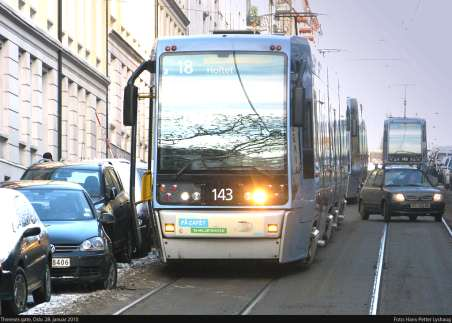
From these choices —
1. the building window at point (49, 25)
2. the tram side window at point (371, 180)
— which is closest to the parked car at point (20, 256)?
the tram side window at point (371, 180)

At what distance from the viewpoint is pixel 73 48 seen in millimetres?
42438

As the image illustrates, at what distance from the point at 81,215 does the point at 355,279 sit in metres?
3.94

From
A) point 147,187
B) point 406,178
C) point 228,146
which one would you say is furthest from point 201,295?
point 406,178

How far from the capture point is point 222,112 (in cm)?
1670

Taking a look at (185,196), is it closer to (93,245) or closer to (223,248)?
(223,248)

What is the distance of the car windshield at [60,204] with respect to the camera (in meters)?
16.3

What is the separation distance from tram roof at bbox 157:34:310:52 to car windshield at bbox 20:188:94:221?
2.43 m

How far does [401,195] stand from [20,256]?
68.2 ft

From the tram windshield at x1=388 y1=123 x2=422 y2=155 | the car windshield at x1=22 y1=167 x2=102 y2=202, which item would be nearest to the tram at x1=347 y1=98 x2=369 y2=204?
the tram windshield at x1=388 y1=123 x2=422 y2=155

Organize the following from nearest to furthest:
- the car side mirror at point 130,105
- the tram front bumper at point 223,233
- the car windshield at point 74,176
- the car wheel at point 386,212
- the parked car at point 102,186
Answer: the car side mirror at point 130,105
the tram front bumper at point 223,233
the parked car at point 102,186
the car windshield at point 74,176
the car wheel at point 386,212

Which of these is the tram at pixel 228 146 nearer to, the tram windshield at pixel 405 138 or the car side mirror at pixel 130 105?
the car side mirror at pixel 130 105

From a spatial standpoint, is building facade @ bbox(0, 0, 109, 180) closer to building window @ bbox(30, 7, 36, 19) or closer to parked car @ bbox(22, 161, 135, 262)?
building window @ bbox(30, 7, 36, 19)

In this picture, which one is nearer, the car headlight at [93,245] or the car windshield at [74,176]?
the car headlight at [93,245]

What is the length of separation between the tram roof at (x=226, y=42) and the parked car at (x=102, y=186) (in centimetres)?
375
